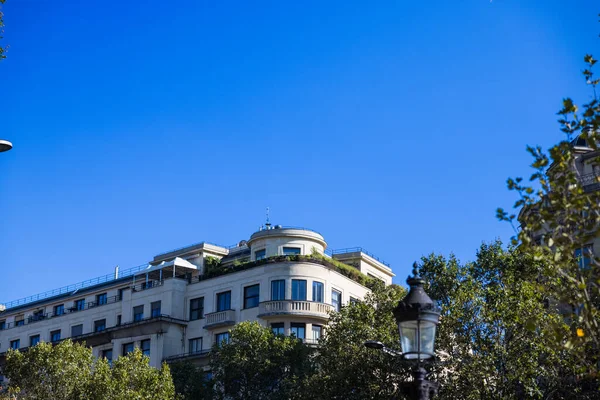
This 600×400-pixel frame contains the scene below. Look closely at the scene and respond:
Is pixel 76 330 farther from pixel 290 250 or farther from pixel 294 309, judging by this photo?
pixel 294 309

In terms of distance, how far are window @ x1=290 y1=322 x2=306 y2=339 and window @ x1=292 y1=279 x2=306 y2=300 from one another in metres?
1.73

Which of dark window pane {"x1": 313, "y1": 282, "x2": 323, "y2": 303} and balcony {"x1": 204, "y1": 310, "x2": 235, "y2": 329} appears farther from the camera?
balcony {"x1": 204, "y1": 310, "x2": 235, "y2": 329}

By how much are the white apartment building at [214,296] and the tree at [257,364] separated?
5804 millimetres

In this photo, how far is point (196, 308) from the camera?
61562mm

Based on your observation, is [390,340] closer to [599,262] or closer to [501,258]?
[501,258]

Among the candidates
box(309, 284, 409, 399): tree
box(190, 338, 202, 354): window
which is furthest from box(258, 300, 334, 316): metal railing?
box(309, 284, 409, 399): tree

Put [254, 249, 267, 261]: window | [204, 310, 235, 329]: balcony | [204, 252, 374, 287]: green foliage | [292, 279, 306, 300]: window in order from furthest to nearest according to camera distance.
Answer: [254, 249, 267, 261]: window → [204, 310, 235, 329]: balcony → [204, 252, 374, 287]: green foliage → [292, 279, 306, 300]: window

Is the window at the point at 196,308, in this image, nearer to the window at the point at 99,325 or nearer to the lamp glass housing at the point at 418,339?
the window at the point at 99,325

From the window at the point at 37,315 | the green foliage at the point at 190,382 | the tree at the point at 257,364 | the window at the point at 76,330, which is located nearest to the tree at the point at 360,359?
the tree at the point at 257,364

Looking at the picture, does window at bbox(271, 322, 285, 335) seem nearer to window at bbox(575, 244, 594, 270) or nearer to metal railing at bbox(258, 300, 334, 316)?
metal railing at bbox(258, 300, 334, 316)

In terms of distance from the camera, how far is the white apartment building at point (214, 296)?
56.5 meters

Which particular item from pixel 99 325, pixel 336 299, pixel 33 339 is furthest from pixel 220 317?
pixel 33 339

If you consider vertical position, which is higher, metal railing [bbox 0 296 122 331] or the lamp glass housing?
metal railing [bbox 0 296 122 331]

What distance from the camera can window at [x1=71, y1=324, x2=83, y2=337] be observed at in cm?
6800
